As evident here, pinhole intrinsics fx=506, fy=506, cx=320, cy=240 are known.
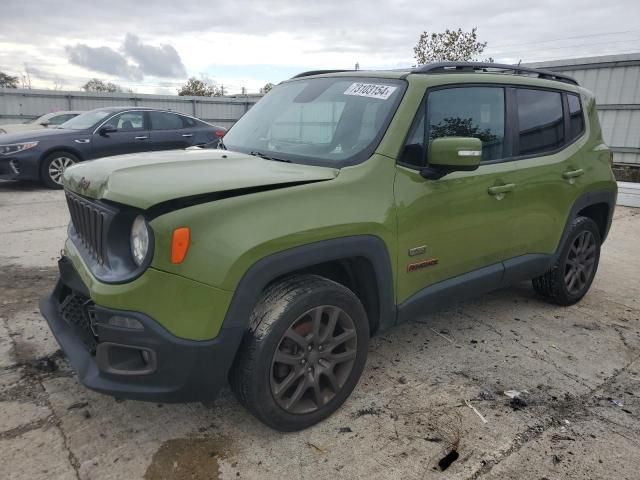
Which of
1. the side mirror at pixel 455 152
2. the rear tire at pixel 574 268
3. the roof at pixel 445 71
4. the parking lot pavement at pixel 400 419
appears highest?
the roof at pixel 445 71

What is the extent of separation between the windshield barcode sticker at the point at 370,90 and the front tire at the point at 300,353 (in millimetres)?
1195

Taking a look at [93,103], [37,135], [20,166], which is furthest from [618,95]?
[93,103]

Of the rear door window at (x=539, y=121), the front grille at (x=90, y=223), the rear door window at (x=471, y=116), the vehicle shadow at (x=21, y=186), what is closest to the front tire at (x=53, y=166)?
the vehicle shadow at (x=21, y=186)

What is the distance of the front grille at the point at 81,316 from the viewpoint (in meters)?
2.43

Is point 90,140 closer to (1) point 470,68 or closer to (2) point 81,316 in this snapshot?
(2) point 81,316

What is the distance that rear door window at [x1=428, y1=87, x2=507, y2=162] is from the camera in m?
3.07

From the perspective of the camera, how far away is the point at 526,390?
9.90 ft

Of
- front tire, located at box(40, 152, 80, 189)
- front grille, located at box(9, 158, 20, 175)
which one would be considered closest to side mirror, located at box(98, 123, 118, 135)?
front tire, located at box(40, 152, 80, 189)

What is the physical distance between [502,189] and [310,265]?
1.59 m

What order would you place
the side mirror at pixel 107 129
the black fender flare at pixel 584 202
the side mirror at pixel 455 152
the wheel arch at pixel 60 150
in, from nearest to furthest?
the side mirror at pixel 455 152 < the black fender flare at pixel 584 202 < the wheel arch at pixel 60 150 < the side mirror at pixel 107 129

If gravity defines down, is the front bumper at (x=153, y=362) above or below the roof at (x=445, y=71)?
below

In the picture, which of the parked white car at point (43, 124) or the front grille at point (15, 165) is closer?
the front grille at point (15, 165)

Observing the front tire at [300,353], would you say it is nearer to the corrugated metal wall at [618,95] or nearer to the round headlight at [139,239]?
the round headlight at [139,239]

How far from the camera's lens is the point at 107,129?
9414 mm
